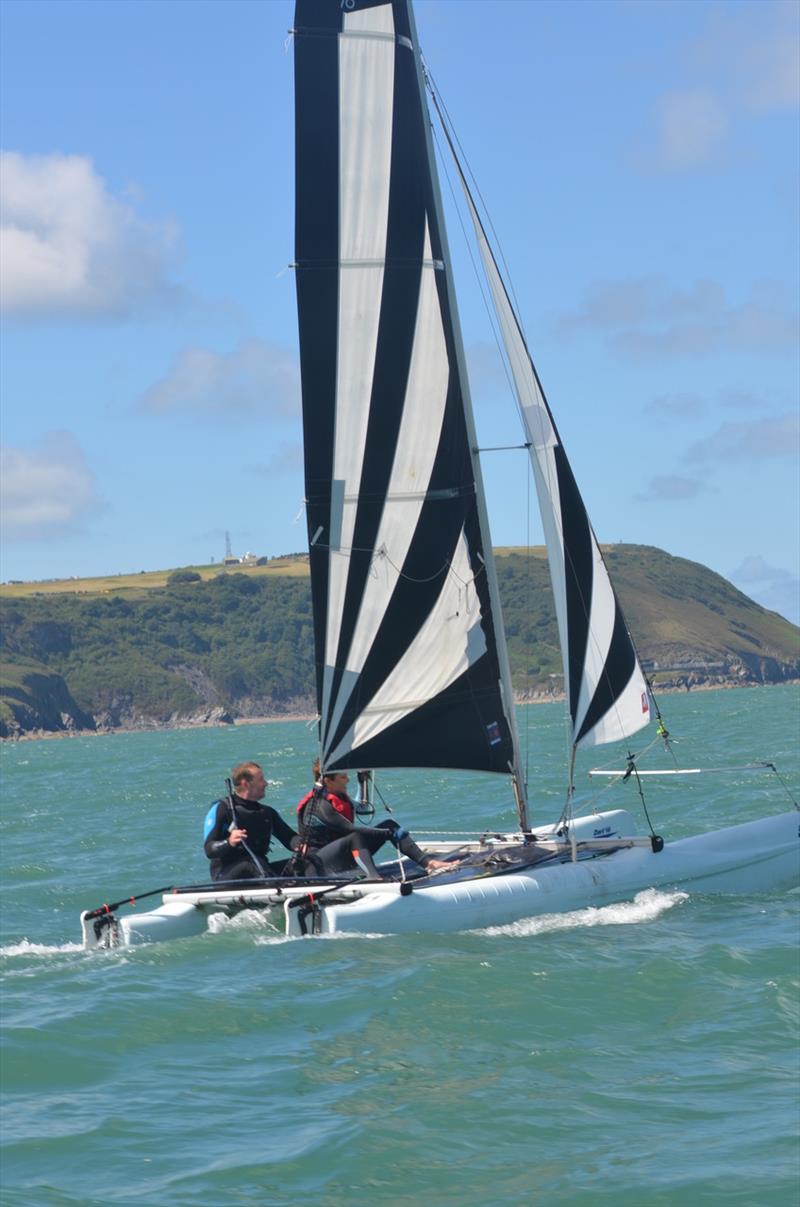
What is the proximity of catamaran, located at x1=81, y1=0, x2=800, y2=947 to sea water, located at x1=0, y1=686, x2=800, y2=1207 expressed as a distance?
195cm

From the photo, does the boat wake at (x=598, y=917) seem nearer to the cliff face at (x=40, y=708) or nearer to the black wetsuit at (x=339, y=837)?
the black wetsuit at (x=339, y=837)

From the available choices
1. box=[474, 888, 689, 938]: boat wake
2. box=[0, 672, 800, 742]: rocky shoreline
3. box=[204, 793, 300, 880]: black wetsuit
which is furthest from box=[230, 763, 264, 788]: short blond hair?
box=[0, 672, 800, 742]: rocky shoreline

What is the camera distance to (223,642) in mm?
174750

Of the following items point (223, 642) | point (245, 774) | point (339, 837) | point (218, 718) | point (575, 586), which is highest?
point (223, 642)

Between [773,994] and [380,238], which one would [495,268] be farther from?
[773,994]

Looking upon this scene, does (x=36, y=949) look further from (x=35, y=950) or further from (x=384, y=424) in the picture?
(x=384, y=424)

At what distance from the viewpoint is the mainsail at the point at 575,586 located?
15242 mm

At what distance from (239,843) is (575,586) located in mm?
3968

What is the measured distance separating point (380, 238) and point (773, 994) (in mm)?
7934

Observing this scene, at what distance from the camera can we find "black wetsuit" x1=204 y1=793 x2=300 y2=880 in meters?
14.3

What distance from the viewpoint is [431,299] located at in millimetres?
15367

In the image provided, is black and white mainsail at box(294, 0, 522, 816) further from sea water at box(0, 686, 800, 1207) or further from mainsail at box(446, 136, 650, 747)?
sea water at box(0, 686, 800, 1207)

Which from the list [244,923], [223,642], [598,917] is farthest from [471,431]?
[223,642]

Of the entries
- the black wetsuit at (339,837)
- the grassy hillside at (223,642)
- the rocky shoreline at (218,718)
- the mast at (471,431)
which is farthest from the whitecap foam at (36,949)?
the grassy hillside at (223,642)
